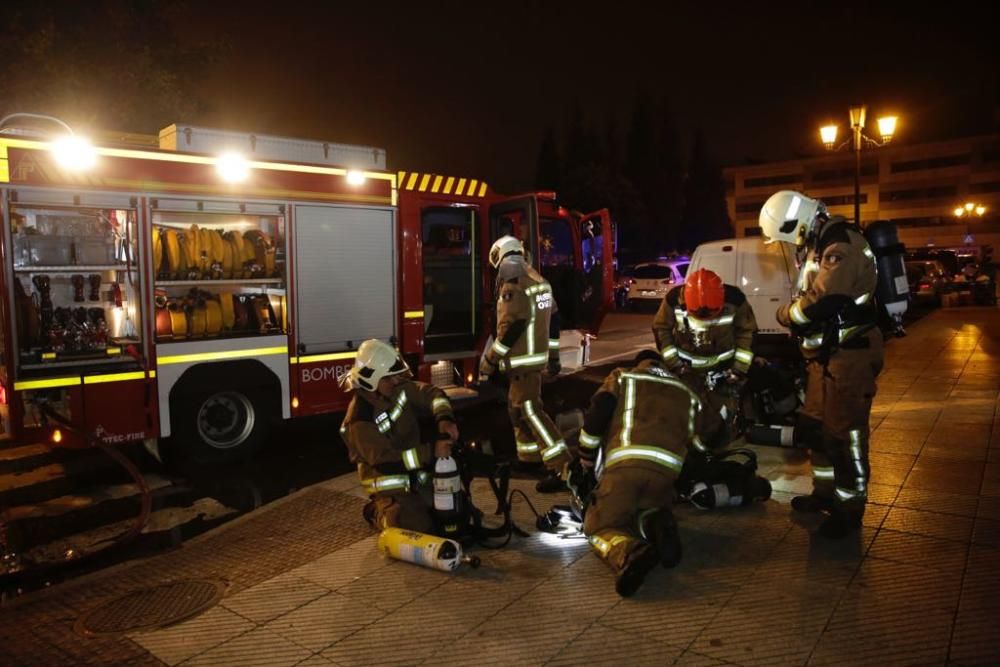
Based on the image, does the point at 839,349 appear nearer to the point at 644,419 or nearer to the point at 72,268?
the point at 644,419

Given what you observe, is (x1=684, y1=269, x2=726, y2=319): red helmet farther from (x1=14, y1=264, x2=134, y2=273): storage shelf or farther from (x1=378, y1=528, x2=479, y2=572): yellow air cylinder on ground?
(x1=14, y1=264, x2=134, y2=273): storage shelf

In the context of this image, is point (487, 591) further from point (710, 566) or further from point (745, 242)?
point (745, 242)

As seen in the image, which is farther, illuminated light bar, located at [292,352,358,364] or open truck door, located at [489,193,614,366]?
open truck door, located at [489,193,614,366]

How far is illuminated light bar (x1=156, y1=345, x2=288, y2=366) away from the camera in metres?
6.43

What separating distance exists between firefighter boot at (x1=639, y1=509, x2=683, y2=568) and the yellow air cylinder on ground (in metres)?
0.89

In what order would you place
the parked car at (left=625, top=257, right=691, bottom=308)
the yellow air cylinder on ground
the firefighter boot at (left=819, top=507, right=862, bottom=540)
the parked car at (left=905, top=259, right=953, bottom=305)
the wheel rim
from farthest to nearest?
the parked car at (left=625, top=257, right=691, bottom=308) < the parked car at (left=905, top=259, right=953, bottom=305) < the wheel rim < the firefighter boot at (left=819, top=507, right=862, bottom=540) < the yellow air cylinder on ground

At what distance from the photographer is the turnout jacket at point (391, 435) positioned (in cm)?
435

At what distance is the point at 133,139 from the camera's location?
6.85 meters

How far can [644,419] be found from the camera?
3941 mm

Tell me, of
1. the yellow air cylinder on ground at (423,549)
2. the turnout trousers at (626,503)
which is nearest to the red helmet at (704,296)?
the turnout trousers at (626,503)

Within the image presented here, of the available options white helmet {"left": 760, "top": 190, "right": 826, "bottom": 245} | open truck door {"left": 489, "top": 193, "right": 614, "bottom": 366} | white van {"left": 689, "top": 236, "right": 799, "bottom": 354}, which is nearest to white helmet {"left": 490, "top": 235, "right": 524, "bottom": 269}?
white helmet {"left": 760, "top": 190, "right": 826, "bottom": 245}

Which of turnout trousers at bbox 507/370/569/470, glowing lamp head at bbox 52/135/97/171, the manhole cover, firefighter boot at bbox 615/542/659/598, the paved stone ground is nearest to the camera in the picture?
the paved stone ground

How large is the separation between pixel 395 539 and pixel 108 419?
3.21 meters

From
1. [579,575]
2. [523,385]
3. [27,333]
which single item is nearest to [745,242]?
[523,385]
